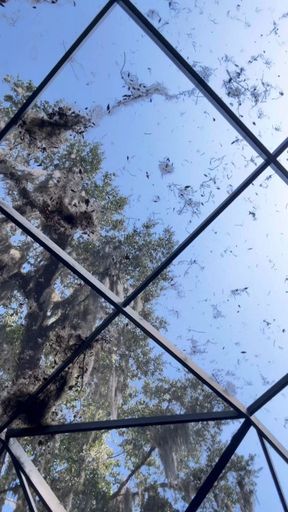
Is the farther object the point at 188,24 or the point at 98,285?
the point at 188,24

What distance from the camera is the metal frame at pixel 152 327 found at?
8.64 feet

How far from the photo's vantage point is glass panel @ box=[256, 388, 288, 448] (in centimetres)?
381

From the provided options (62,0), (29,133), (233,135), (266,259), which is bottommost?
(266,259)

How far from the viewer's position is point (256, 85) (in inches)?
127

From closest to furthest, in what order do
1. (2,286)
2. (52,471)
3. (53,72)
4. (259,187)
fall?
(53,72) → (259,187) → (2,286) → (52,471)

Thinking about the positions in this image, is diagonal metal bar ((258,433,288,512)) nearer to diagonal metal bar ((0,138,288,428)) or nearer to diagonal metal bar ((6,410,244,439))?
diagonal metal bar ((6,410,244,439))

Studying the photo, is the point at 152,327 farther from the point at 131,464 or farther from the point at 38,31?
the point at 131,464

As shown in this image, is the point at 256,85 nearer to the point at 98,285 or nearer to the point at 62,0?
the point at 62,0

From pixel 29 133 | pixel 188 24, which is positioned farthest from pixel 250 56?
pixel 29 133

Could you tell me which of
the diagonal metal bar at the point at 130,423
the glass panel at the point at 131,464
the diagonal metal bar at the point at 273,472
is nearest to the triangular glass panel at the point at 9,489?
the glass panel at the point at 131,464

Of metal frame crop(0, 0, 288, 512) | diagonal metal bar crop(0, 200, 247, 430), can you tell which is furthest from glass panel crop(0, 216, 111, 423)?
diagonal metal bar crop(0, 200, 247, 430)

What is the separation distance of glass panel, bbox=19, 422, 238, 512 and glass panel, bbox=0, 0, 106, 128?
10.2ft

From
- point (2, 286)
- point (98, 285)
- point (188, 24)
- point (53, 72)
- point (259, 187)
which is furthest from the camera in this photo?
point (2, 286)

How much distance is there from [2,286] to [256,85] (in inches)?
119
